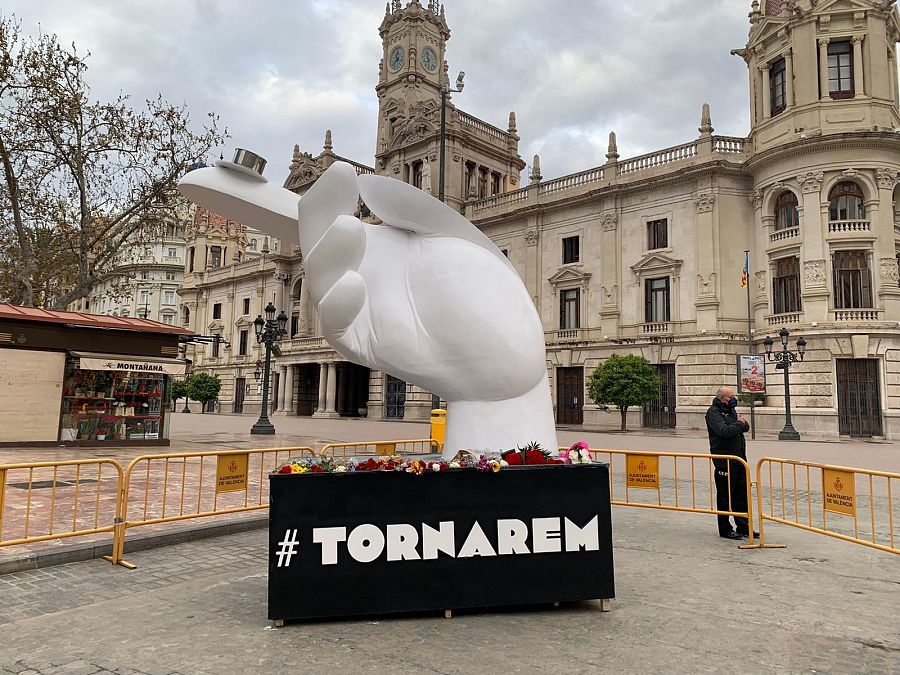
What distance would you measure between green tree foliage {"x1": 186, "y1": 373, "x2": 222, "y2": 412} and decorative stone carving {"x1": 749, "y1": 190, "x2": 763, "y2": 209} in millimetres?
39341

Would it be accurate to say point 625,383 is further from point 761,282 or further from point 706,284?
point 761,282

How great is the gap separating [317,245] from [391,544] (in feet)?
8.42

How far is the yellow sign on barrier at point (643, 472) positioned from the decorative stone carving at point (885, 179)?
22977mm

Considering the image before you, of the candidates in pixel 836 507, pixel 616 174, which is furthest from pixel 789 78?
pixel 836 507

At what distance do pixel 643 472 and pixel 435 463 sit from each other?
14.7 ft

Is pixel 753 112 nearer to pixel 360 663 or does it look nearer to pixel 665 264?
pixel 665 264

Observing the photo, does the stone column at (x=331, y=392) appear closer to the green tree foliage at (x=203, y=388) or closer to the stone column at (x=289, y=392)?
the stone column at (x=289, y=392)

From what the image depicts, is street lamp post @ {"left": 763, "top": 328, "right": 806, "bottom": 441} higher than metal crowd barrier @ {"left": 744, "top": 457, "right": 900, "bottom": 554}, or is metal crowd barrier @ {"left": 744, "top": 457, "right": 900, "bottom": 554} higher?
street lamp post @ {"left": 763, "top": 328, "right": 806, "bottom": 441}

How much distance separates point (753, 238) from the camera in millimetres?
27844

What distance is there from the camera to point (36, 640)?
13.2 ft

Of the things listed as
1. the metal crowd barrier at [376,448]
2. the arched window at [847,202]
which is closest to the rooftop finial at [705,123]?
the arched window at [847,202]

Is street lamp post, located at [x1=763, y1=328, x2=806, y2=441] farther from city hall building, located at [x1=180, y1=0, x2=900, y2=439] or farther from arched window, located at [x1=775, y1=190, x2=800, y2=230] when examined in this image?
arched window, located at [x1=775, y1=190, x2=800, y2=230]

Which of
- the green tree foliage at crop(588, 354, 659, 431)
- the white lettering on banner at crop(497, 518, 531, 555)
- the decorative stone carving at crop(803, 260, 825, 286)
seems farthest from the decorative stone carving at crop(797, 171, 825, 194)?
the white lettering on banner at crop(497, 518, 531, 555)

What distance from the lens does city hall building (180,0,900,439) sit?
24.3 meters
